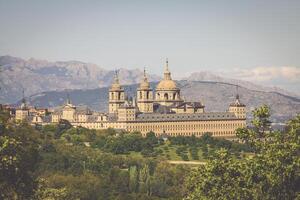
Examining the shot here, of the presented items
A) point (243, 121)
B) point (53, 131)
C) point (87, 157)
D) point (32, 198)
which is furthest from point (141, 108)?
point (32, 198)

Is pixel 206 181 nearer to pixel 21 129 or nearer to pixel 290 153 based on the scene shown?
pixel 290 153

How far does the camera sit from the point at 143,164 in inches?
4619

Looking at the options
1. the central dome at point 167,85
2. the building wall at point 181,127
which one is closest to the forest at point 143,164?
the building wall at point 181,127

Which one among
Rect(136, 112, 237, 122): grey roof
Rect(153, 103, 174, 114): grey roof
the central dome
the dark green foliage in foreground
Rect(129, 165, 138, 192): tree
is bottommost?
Rect(129, 165, 138, 192): tree

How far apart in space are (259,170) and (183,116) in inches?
5527

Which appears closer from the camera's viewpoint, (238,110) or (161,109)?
(161,109)

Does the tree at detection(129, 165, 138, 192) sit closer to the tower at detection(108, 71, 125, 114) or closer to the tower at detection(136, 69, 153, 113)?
the tower at detection(136, 69, 153, 113)

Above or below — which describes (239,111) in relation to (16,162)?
below

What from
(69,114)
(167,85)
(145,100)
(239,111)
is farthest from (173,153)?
(167,85)

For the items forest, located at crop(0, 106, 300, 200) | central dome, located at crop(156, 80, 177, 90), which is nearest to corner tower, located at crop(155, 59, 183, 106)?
central dome, located at crop(156, 80, 177, 90)

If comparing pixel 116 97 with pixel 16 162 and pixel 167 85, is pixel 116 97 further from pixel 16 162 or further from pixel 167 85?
pixel 16 162

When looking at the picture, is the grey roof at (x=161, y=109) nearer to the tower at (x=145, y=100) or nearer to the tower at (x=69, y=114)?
the tower at (x=145, y=100)

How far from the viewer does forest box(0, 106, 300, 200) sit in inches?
1500

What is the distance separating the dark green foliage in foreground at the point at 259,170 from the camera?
126 feet
